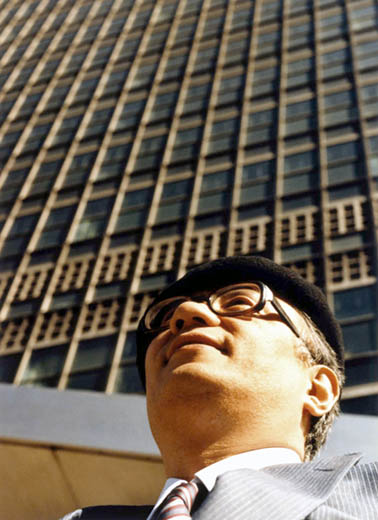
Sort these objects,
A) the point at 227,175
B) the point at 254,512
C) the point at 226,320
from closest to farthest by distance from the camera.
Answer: the point at 254,512 < the point at 226,320 < the point at 227,175

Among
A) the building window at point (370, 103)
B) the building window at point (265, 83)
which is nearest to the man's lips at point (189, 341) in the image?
the building window at point (370, 103)

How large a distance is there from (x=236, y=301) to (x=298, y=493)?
3.85 feet

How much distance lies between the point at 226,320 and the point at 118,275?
20146 mm

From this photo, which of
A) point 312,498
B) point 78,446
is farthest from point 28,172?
point 312,498

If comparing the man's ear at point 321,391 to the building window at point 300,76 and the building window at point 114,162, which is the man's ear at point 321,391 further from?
the building window at point 300,76

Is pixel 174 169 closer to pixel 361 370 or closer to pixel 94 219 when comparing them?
pixel 94 219

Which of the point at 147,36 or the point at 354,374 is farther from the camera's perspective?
the point at 147,36

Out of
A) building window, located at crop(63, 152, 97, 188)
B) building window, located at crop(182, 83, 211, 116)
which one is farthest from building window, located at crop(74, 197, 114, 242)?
building window, located at crop(182, 83, 211, 116)

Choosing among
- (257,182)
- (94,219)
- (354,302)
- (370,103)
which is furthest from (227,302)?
(370,103)

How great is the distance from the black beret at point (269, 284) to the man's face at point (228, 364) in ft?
0.70

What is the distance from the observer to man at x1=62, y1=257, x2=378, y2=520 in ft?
6.91

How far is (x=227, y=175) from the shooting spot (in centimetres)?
2655

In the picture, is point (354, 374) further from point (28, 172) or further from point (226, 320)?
point (28, 172)

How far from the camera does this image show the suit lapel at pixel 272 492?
6.42 feet
